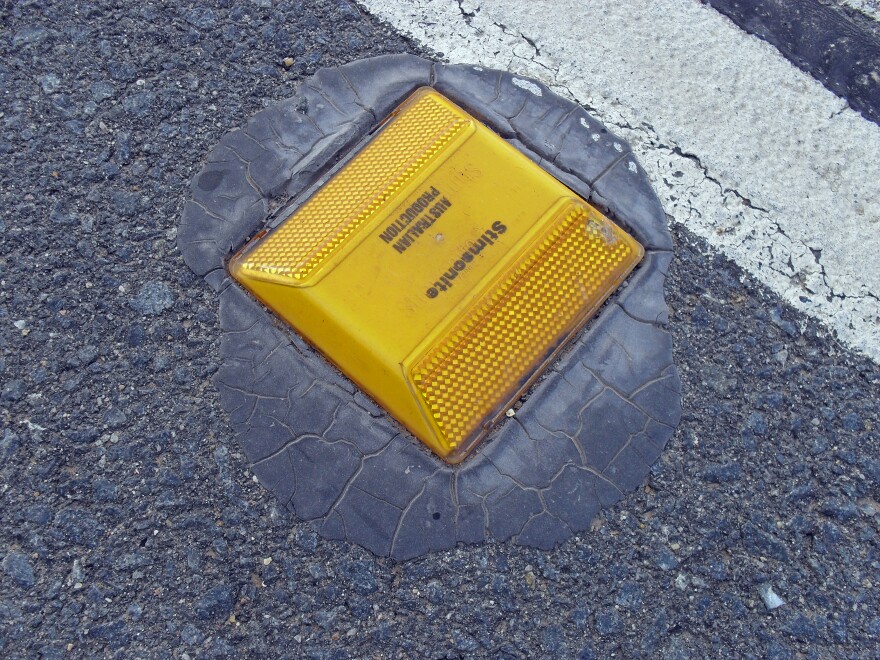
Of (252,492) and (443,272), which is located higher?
(443,272)

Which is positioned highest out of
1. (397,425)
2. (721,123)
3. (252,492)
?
(721,123)

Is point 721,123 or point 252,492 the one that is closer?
Result: point 252,492

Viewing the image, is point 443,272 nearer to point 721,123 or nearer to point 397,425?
point 397,425

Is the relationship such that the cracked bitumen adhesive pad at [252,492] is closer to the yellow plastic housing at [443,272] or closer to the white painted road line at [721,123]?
the white painted road line at [721,123]

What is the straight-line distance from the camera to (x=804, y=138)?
216 centimetres

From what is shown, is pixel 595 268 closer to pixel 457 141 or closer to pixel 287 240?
pixel 457 141

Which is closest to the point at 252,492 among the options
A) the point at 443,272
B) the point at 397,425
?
the point at 397,425

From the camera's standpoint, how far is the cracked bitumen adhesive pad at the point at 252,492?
1.75 metres

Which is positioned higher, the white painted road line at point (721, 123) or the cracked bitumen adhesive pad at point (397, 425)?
the white painted road line at point (721, 123)

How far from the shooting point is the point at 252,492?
1844 mm

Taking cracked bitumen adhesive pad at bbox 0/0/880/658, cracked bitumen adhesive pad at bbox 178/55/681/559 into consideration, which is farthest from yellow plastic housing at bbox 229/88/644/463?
cracked bitumen adhesive pad at bbox 0/0/880/658

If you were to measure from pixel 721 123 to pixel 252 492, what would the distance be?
1.72m

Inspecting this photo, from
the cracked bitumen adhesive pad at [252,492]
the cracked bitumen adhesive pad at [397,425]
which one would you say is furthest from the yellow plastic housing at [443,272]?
the cracked bitumen adhesive pad at [252,492]

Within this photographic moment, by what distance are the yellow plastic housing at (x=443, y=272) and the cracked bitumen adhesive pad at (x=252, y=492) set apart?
272mm
